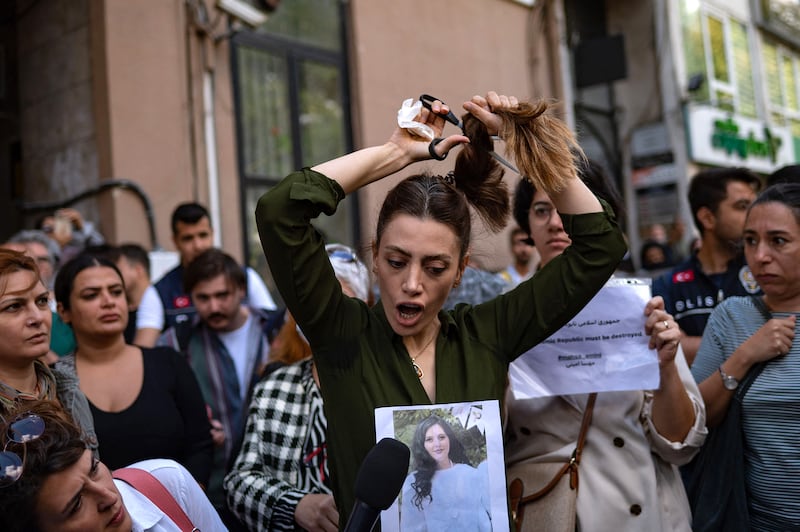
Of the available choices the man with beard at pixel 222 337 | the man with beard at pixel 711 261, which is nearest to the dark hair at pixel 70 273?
the man with beard at pixel 222 337

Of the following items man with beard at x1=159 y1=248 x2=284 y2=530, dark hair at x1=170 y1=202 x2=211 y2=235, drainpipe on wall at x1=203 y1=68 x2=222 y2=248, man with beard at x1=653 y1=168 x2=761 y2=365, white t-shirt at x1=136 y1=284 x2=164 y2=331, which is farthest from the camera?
drainpipe on wall at x1=203 y1=68 x2=222 y2=248

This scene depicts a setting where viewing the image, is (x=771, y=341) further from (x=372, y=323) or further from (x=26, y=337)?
(x=26, y=337)

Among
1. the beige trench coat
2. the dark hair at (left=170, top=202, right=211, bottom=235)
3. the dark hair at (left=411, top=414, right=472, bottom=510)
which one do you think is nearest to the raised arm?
the dark hair at (left=411, top=414, right=472, bottom=510)

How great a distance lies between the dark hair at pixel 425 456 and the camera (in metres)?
1.99

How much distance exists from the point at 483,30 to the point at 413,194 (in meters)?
9.11

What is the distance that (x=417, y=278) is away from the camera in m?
2.02

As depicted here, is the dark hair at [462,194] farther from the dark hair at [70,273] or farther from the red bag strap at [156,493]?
the dark hair at [70,273]

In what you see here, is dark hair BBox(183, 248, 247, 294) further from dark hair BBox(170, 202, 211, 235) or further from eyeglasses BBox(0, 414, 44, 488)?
eyeglasses BBox(0, 414, 44, 488)

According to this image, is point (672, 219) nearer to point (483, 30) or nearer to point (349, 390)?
point (483, 30)

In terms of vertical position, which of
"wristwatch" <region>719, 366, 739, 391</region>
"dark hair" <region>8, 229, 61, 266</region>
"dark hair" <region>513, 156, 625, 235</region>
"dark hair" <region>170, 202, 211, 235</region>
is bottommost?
"wristwatch" <region>719, 366, 739, 391</region>

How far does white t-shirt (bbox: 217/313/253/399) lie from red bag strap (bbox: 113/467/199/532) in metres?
1.71

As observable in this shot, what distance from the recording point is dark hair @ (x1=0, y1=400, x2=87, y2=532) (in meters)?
1.99

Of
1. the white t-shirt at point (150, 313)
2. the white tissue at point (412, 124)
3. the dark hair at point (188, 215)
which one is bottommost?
the white t-shirt at point (150, 313)

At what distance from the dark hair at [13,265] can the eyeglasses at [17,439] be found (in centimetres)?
80
